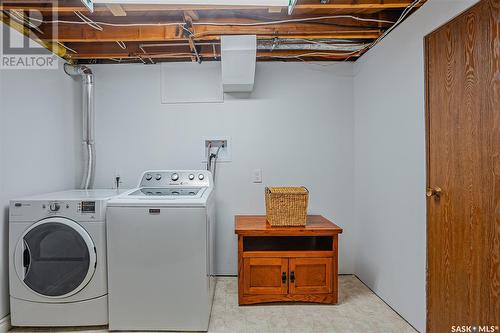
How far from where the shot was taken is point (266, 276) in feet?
7.98

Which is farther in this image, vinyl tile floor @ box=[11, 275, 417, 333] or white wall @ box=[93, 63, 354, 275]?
white wall @ box=[93, 63, 354, 275]

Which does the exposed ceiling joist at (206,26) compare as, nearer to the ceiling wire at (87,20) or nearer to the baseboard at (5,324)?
the ceiling wire at (87,20)

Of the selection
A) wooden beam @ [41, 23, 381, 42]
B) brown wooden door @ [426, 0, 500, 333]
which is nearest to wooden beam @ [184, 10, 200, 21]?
wooden beam @ [41, 23, 381, 42]

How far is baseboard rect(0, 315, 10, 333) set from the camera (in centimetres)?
204

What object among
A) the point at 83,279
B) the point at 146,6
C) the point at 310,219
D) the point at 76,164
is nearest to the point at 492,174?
the point at 310,219

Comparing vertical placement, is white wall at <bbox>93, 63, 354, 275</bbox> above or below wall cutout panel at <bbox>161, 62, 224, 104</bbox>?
below

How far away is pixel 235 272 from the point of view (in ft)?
10.1

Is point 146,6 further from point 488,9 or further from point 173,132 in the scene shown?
point 488,9

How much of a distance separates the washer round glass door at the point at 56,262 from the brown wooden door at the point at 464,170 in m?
2.19

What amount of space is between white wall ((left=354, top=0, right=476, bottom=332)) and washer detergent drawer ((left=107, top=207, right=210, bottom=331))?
1.40 metres

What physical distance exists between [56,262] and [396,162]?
2.48 meters

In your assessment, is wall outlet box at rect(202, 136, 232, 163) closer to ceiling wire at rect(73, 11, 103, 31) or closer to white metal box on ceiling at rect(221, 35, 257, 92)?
white metal box on ceiling at rect(221, 35, 257, 92)

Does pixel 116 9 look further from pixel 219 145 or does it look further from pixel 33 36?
pixel 219 145

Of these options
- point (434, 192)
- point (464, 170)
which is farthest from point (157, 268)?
point (464, 170)
